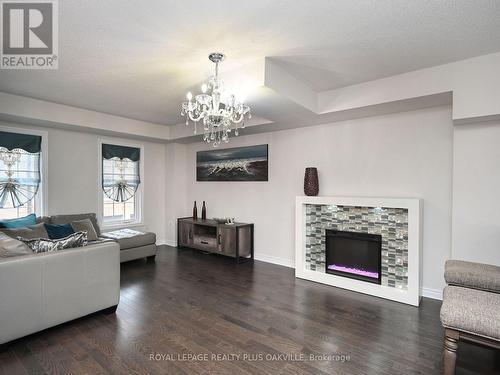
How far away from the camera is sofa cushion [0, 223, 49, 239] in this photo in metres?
3.39

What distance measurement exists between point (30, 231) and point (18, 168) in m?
1.26

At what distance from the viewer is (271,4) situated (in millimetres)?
1838

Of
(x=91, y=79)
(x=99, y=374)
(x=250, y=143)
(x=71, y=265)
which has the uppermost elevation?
(x=91, y=79)

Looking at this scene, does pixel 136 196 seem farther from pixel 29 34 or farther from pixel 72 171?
pixel 29 34

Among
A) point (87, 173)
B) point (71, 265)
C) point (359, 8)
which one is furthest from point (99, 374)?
point (87, 173)

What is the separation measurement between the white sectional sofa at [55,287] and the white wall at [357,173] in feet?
8.71

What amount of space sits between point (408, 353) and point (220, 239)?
328 centimetres

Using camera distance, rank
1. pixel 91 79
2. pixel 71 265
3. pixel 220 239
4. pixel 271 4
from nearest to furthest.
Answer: pixel 271 4, pixel 71 265, pixel 91 79, pixel 220 239

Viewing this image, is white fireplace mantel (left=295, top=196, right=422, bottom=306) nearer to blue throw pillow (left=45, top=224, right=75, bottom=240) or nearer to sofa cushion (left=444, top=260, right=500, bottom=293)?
sofa cushion (left=444, top=260, right=500, bottom=293)

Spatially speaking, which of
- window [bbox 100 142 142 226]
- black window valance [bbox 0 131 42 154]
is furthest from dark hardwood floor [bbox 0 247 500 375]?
black window valance [bbox 0 131 42 154]

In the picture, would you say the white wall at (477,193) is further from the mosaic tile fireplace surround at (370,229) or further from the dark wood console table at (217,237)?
the dark wood console table at (217,237)

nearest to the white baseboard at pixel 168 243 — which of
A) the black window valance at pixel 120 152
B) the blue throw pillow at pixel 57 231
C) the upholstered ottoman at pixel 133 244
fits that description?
the upholstered ottoman at pixel 133 244

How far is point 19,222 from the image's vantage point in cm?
378

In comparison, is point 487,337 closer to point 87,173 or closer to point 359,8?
point 359,8
